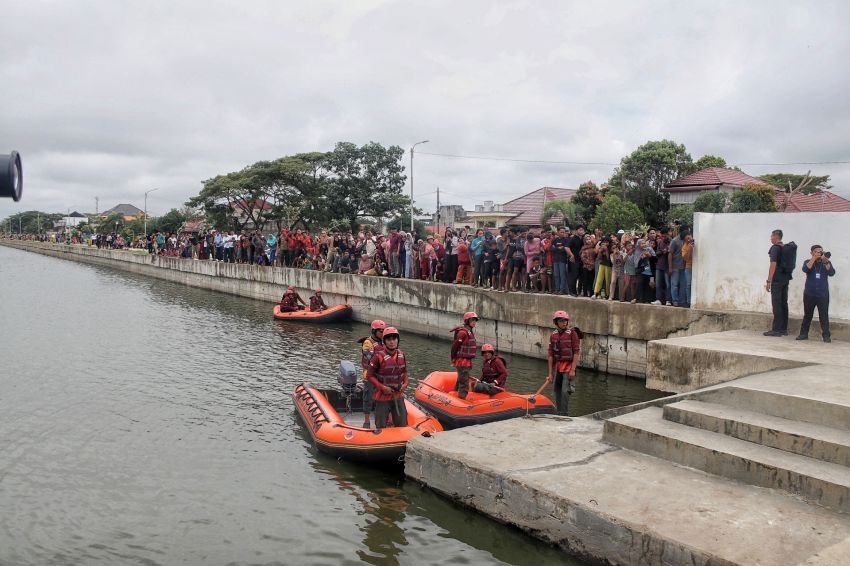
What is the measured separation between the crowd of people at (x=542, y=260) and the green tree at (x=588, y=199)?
18.3 meters

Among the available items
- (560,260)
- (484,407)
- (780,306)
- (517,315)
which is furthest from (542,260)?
(484,407)

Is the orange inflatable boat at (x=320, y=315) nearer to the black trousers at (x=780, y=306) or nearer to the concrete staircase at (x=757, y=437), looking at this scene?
the black trousers at (x=780, y=306)

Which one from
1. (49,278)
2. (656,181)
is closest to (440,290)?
(656,181)

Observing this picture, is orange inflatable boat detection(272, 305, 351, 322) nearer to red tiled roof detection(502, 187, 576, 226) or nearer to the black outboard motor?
the black outboard motor

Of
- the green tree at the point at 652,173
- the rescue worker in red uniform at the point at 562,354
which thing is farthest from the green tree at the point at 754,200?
the rescue worker in red uniform at the point at 562,354

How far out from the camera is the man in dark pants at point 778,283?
11.1 metres

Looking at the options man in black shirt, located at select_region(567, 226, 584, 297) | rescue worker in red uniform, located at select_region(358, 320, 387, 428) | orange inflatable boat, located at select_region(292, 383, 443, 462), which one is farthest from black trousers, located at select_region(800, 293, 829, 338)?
rescue worker in red uniform, located at select_region(358, 320, 387, 428)

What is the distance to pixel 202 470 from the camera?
9266 millimetres

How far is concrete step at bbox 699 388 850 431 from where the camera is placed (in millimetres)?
6977

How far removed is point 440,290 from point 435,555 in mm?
13291

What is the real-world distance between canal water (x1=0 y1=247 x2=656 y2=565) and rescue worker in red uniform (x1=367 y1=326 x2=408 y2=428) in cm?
83

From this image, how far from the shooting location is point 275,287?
30.8 m

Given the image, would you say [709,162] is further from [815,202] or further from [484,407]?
[484,407]

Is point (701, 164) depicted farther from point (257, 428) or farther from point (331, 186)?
point (257, 428)
